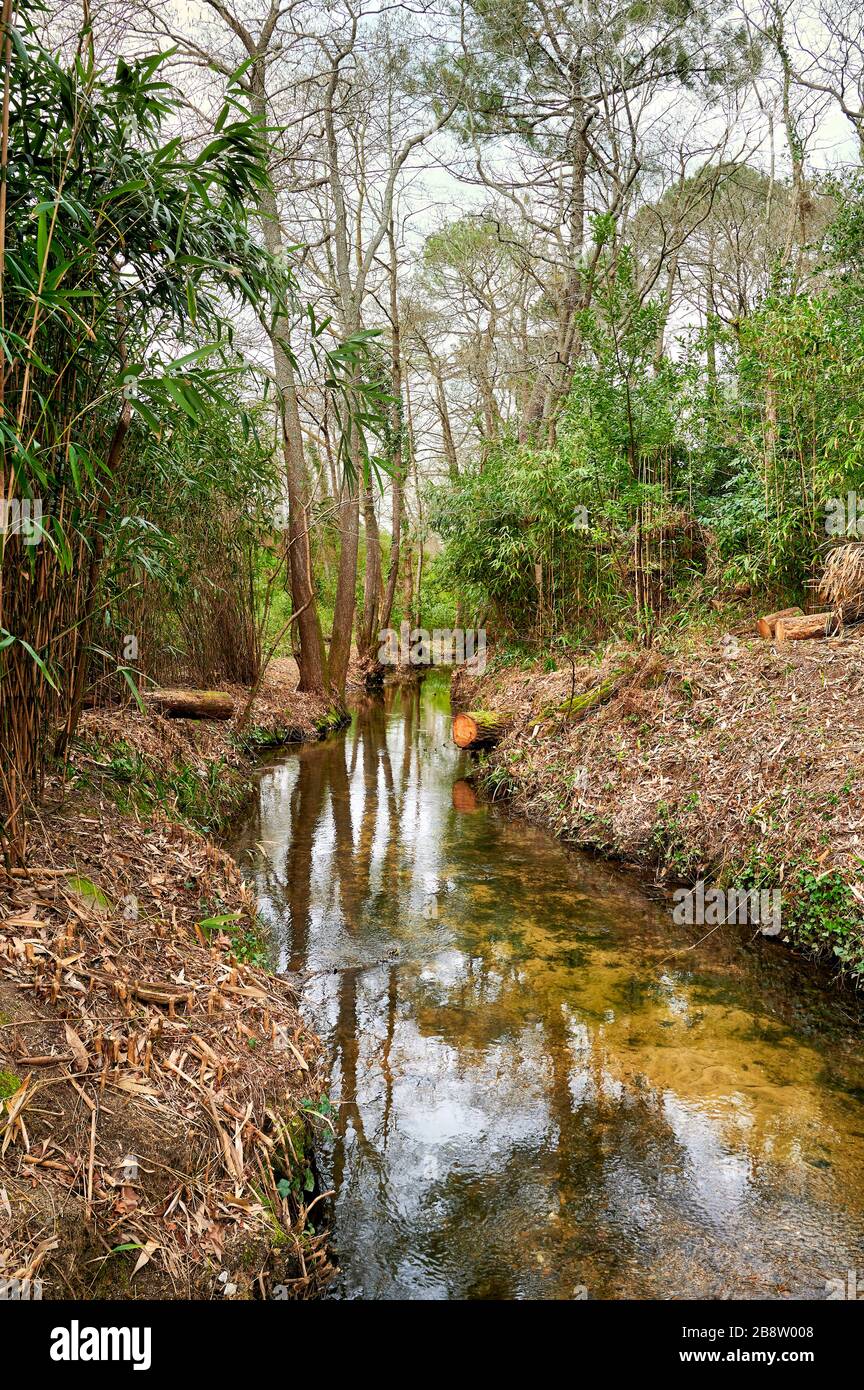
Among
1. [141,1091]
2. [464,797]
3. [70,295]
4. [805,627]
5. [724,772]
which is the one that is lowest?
[464,797]

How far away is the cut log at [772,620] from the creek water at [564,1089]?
2.20 metres

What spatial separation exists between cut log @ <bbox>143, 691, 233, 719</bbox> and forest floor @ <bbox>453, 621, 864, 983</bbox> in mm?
2355

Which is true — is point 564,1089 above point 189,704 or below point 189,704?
below

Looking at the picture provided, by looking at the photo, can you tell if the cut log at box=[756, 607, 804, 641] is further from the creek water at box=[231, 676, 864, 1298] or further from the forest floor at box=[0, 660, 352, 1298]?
the forest floor at box=[0, 660, 352, 1298]

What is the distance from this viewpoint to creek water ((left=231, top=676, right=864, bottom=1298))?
6.17 ft

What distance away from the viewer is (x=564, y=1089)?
2551 millimetres

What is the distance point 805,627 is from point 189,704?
4.39 m

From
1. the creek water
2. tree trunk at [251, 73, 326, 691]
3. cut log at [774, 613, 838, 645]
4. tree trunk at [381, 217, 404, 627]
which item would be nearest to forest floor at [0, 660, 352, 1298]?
the creek water

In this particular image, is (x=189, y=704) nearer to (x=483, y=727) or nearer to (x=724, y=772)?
(x=483, y=727)

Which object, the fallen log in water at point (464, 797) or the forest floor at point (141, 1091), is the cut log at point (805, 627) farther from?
the forest floor at point (141, 1091)

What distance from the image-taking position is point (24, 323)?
2.05 meters

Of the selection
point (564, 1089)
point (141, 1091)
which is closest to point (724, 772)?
point (564, 1089)

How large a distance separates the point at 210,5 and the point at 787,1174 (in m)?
10.2

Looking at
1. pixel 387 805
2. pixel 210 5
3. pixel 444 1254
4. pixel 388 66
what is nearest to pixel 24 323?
pixel 444 1254
